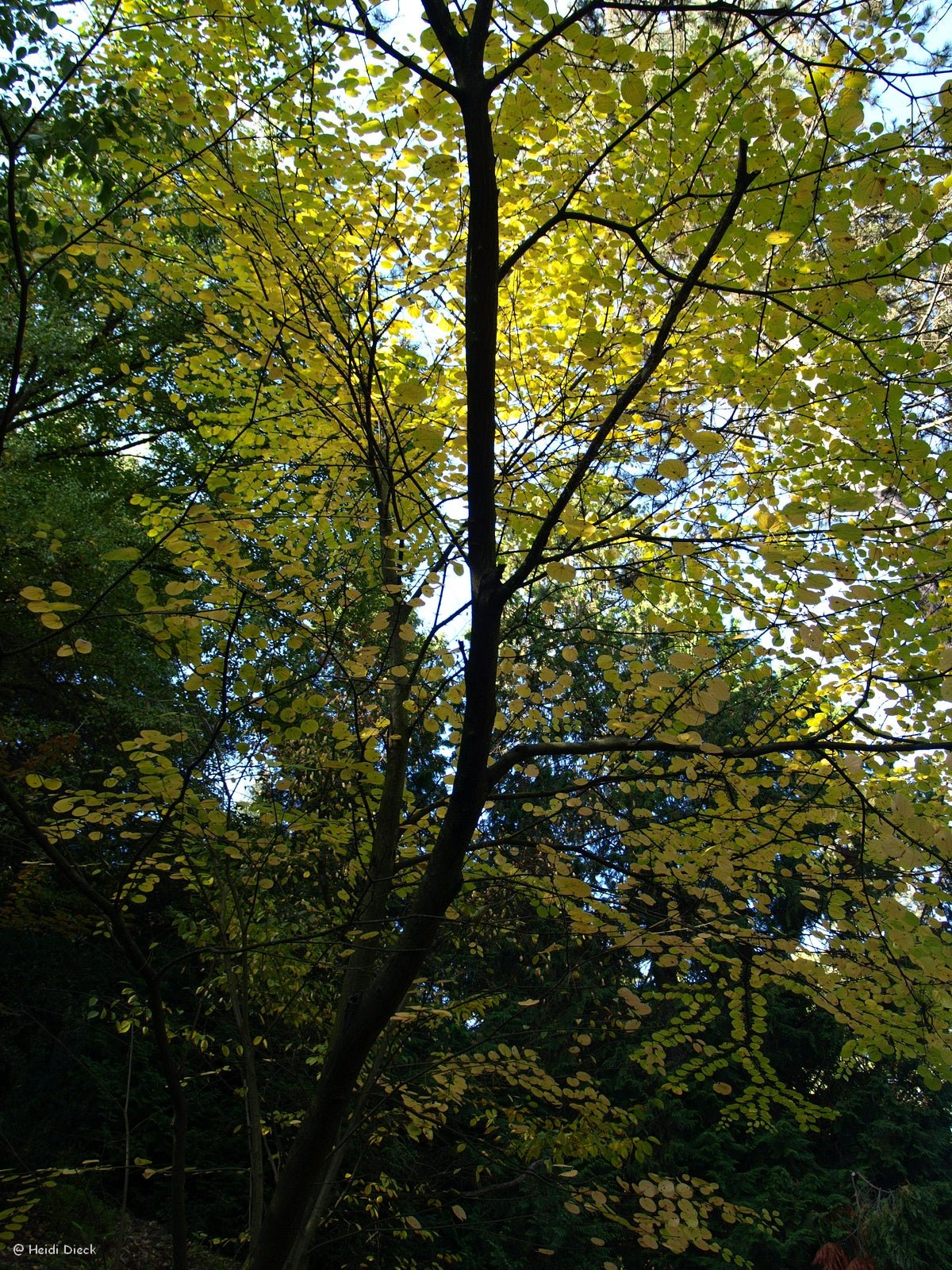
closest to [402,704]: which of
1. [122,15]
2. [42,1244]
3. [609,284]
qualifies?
[609,284]

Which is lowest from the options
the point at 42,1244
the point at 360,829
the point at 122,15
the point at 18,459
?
the point at 42,1244

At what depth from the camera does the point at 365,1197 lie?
5004 millimetres

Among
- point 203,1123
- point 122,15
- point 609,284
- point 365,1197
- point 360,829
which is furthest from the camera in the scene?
point 203,1123

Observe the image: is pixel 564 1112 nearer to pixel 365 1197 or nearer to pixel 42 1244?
pixel 365 1197

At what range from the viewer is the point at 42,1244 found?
5.61 metres

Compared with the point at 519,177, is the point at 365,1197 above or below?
below

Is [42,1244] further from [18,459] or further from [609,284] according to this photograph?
[609,284]

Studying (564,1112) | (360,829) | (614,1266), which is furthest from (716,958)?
(564,1112)

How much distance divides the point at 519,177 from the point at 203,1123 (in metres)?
8.56

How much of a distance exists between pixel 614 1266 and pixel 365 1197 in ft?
8.02

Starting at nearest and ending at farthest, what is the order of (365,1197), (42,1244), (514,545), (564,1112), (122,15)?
(122,15)
(514,545)
(365,1197)
(42,1244)
(564,1112)

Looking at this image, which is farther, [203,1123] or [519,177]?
[203,1123]

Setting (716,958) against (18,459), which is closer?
(716,958)

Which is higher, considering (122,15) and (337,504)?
(122,15)
